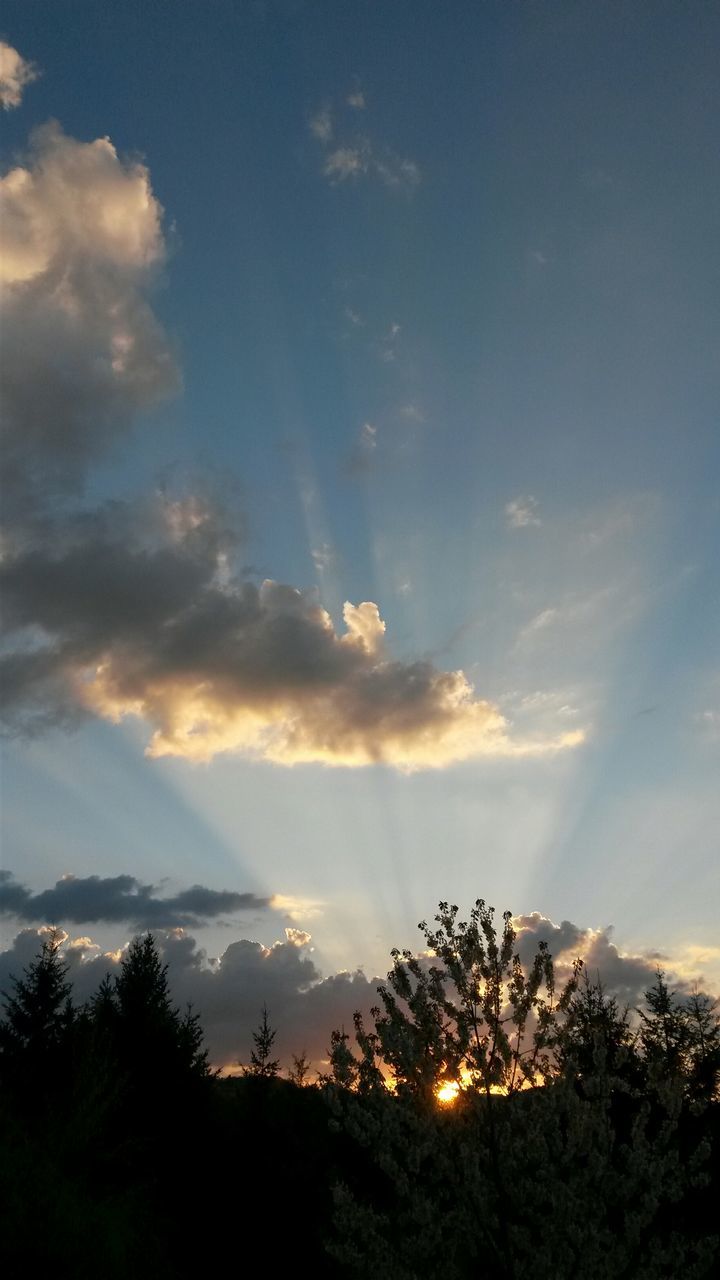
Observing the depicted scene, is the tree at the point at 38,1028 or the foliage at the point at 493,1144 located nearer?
the foliage at the point at 493,1144

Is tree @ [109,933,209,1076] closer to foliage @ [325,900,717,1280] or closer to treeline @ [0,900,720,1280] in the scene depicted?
treeline @ [0,900,720,1280]

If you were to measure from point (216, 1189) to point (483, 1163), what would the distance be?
991cm

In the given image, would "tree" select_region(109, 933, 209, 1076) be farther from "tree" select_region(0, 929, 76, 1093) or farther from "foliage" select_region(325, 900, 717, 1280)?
"foliage" select_region(325, 900, 717, 1280)

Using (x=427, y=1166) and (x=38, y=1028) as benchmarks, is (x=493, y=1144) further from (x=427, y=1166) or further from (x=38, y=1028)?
(x=38, y=1028)

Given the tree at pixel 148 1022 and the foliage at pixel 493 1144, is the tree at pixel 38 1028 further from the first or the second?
the foliage at pixel 493 1144

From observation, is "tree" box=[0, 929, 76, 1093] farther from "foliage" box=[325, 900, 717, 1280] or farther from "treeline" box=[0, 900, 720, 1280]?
"foliage" box=[325, 900, 717, 1280]

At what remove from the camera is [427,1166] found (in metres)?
10.0

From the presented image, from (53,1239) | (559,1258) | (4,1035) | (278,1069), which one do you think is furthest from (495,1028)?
(4,1035)

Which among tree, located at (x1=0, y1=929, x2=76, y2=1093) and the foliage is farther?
tree, located at (x1=0, y1=929, x2=76, y2=1093)

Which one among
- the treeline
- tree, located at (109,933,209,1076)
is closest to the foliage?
the treeline

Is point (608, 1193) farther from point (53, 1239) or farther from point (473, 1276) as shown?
point (53, 1239)

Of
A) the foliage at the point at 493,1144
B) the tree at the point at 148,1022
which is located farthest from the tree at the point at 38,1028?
the foliage at the point at 493,1144

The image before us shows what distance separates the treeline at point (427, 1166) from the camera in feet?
28.9

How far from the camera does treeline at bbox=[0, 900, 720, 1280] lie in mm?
8805
